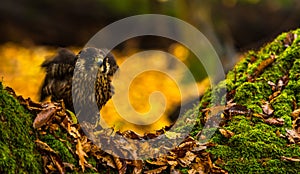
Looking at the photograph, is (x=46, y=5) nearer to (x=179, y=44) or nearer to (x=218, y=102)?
(x=179, y=44)

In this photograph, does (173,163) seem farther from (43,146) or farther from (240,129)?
(43,146)

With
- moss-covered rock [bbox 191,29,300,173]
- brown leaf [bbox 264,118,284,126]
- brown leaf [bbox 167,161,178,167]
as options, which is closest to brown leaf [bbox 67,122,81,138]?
brown leaf [bbox 167,161,178,167]

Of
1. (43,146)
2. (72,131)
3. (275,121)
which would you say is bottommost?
(43,146)

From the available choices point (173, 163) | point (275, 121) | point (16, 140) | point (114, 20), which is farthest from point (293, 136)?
point (114, 20)

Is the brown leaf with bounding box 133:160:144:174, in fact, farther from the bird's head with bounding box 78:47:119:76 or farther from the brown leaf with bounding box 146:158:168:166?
the bird's head with bounding box 78:47:119:76

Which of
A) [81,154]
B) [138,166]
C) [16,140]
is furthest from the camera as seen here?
[138,166]

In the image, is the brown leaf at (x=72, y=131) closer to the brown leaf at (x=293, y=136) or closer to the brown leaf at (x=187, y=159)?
the brown leaf at (x=187, y=159)

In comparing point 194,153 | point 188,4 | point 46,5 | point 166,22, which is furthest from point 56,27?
point 194,153
